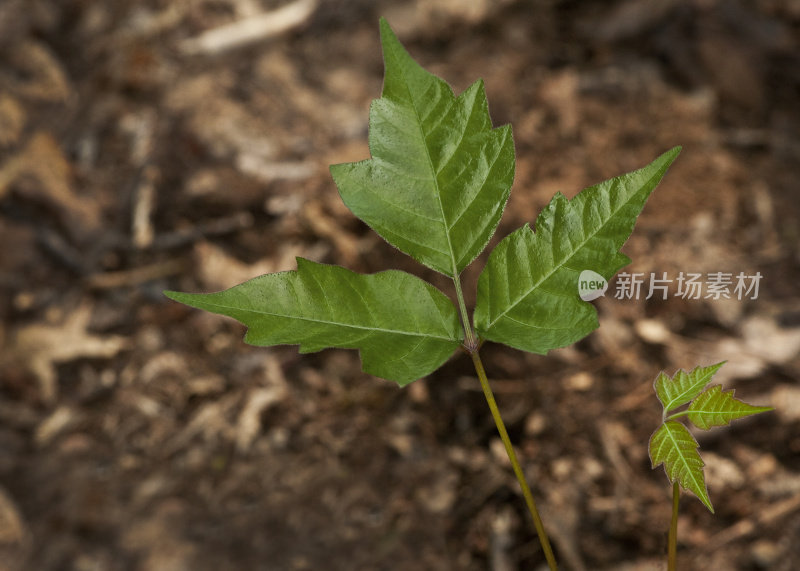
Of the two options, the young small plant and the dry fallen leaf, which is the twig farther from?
the young small plant

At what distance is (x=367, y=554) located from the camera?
187cm

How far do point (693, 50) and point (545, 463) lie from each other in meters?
2.28

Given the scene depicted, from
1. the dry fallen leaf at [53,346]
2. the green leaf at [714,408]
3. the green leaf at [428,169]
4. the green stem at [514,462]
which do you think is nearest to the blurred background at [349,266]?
the dry fallen leaf at [53,346]

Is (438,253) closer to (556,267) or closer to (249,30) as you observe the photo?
(556,267)

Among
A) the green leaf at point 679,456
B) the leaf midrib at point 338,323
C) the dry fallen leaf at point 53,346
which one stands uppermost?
the leaf midrib at point 338,323

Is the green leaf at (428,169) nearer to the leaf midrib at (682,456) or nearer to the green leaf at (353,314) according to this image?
the green leaf at (353,314)

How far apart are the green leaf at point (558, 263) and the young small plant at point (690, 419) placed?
5.5 inches

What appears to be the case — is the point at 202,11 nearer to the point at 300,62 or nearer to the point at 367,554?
the point at 300,62

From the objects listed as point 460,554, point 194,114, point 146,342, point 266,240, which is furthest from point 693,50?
point 146,342

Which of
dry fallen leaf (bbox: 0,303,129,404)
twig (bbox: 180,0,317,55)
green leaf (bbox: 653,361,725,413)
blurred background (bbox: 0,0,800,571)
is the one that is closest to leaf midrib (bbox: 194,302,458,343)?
green leaf (bbox: 653,361,725,413)

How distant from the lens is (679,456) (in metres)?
0.83

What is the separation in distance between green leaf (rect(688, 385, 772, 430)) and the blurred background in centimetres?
104

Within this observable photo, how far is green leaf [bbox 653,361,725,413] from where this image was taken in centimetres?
87

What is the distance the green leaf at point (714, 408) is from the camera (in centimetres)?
84
